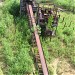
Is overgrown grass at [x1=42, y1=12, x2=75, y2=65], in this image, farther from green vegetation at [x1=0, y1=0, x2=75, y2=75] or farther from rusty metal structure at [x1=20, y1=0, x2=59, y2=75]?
rusty metal structure at [x1=20, y1=0, x2=59, y2=75]

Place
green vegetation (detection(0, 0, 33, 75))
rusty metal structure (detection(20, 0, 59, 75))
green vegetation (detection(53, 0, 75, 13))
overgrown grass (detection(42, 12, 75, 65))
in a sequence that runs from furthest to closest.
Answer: green vegetation (detection(53, 0, 75, 13)) → overgrown grass (detection(42, 12, 75, 65)) → rusty metal structure (detection(20, 0, 59, 75)) → green vegetation (detection(0, 0, 33, 75))

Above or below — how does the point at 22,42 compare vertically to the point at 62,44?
above

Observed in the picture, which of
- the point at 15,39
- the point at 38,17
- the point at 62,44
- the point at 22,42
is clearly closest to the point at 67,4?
the point at 38,17

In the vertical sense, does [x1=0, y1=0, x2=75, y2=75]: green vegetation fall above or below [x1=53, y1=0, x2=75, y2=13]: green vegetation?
below

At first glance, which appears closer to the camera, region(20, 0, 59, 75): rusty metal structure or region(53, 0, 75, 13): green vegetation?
region(20, 0, 59, 75): rusty metal structure

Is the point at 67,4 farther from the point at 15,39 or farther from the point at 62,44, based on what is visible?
the point at 15,39

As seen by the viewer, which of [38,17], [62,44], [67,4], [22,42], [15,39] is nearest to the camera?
[22,42]

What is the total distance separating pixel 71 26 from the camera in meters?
14.8

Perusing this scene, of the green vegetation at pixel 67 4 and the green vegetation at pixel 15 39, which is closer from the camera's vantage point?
the green vegetation at pixel 15 39

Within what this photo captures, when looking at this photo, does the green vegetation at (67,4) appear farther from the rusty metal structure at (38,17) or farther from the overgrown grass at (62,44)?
the rusty metal structure at (38,17)

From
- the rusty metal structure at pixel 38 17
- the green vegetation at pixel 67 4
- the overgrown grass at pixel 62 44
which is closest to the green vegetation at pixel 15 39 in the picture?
the rusty metal structure at pixel 38 17

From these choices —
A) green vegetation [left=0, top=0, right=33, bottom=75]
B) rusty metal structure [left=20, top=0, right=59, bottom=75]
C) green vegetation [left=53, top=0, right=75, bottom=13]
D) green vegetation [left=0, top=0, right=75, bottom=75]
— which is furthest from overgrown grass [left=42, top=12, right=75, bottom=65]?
green vegetation [left=53, top=0, right=75, bottom=13]

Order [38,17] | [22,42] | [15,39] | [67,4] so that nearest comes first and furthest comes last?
[22,42] → [15,39] → [38,17] → [67,4]

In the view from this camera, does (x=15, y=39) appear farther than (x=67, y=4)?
No
